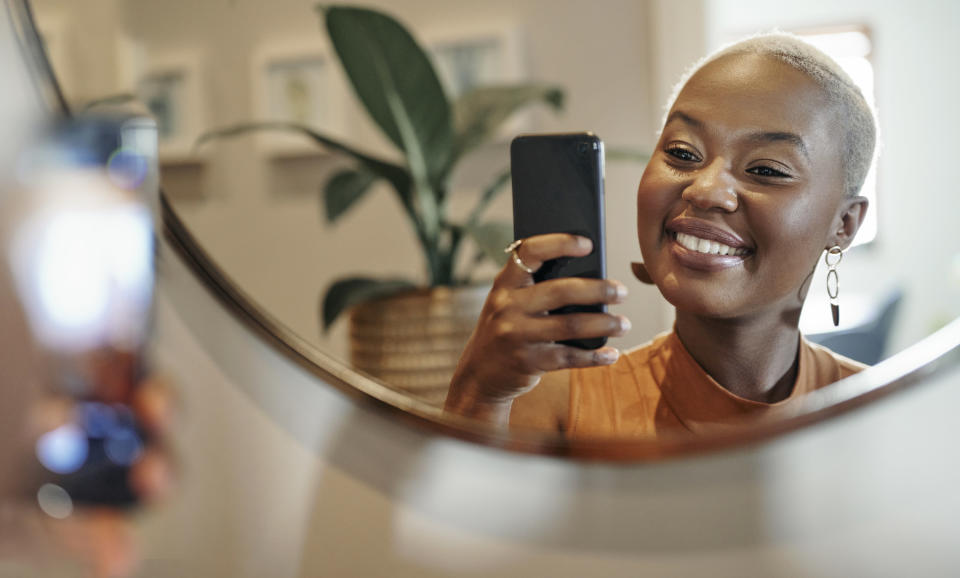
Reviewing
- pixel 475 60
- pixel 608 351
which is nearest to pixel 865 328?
pixel 608 351

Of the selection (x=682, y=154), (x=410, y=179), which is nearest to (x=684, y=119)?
(x=682, y=154)

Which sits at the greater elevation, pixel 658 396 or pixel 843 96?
pixel 843 96

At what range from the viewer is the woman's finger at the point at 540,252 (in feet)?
0.88

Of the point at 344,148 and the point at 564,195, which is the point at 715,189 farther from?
the point at 344,148

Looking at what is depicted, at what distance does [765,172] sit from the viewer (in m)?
0.25

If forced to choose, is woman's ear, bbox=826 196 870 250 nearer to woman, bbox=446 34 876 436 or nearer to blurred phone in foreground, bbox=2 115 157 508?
woman, bbox=446 34 876 436

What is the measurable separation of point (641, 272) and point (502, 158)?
78 mm

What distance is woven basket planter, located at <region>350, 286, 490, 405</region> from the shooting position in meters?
0.31

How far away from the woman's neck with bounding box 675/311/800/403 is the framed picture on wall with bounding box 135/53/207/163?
9.1 inches

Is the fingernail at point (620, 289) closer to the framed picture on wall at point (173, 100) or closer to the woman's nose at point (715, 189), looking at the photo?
the woman's nose at point (715, 189)

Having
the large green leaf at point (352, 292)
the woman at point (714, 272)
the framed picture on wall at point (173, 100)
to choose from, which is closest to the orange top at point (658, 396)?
the woman at point (714, 272)

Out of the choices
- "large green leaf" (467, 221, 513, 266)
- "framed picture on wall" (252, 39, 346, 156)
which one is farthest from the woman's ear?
"framed picture on wall" (252, 39, 346, 156)

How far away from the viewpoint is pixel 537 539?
0.31m

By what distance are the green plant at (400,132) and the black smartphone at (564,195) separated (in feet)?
0.19
